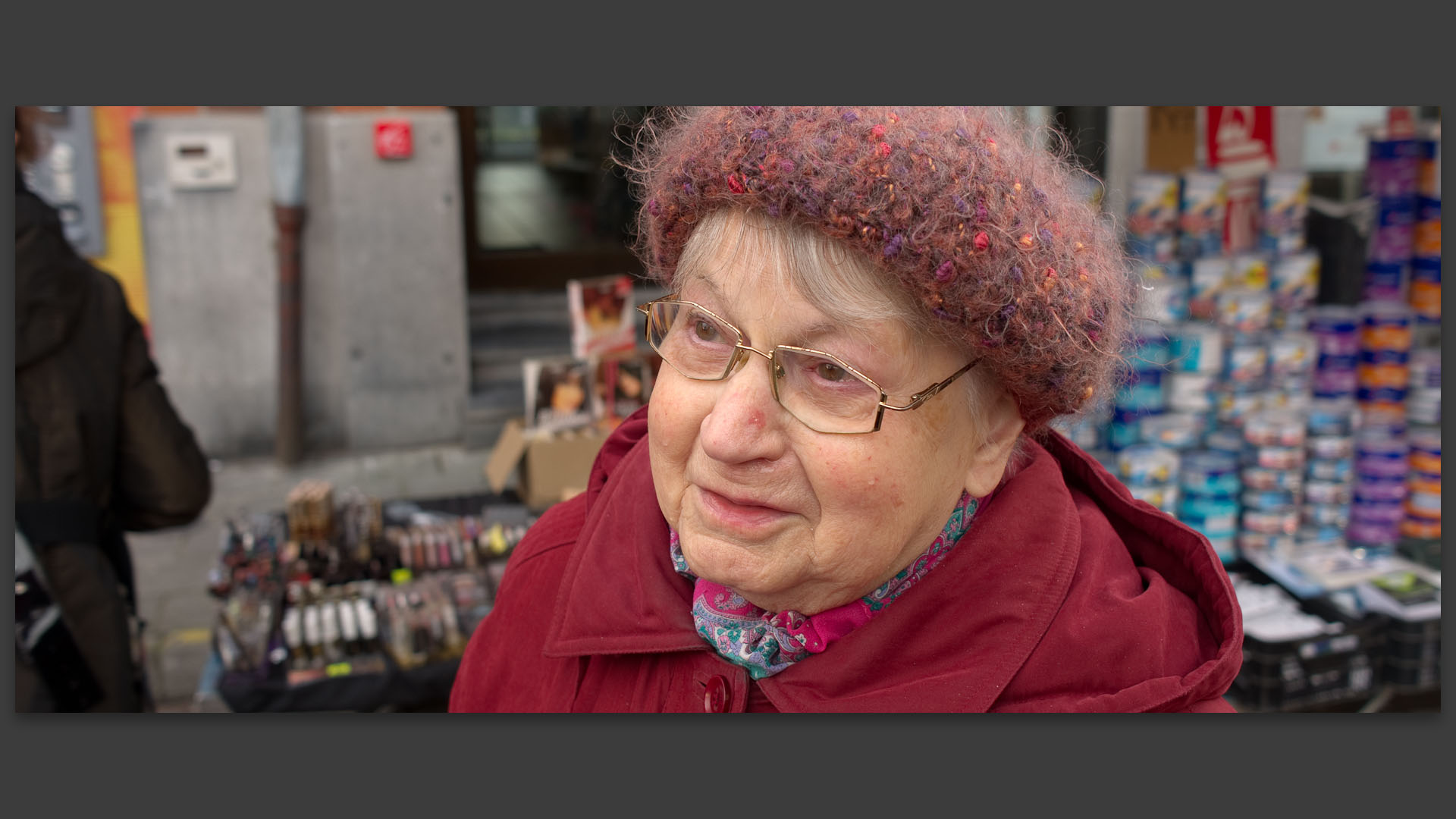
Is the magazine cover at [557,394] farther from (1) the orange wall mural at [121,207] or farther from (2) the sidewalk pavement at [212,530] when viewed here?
(1) the orange wall mural at [121,207]

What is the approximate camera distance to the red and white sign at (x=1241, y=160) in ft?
13.0

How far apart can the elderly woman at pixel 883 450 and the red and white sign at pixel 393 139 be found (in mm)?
4292

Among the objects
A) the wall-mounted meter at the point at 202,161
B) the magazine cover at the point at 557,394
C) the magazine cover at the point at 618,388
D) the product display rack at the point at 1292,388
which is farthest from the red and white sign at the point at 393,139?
the product display rack at the point at 1292,388

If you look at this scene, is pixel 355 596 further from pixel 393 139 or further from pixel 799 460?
pixel 393 139

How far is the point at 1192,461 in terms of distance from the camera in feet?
12.7

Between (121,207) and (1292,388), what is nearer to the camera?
(1292,388)

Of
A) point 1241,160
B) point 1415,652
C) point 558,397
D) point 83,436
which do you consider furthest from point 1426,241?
point 83,436

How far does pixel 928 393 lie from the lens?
1259 mm

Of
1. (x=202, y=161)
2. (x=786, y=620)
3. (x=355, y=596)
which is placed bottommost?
(x=355, y=596)

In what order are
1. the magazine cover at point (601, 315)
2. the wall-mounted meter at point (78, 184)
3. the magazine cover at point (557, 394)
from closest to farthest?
the magazine cover at point (601, 315) → the magazine cover at point (557, 394) → the wall-mounted meter at point (78, 184)

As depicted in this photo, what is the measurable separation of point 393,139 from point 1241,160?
3.92m

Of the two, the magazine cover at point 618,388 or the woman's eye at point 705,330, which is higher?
the woman's eye at point 705,330

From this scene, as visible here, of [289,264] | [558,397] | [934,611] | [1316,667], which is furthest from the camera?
[289,264]

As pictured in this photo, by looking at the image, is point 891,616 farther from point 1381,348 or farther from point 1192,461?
point 1381,348
